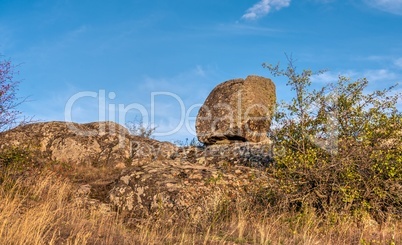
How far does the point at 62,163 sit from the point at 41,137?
9.72ft


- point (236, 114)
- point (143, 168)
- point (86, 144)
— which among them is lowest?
point (143, 168)

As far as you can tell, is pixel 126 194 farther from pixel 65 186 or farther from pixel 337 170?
pixel 337 170

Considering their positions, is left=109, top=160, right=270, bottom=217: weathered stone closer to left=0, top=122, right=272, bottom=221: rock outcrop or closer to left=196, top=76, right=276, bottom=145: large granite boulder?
left=0, top=122, right=272, bottom=221: rock outcrop

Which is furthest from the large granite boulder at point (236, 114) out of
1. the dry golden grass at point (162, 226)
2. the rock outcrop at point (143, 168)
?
the dry golden grass at point (162, 226)

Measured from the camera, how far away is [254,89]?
63.3ft

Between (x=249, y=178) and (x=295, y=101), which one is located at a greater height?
(x=295, y=101)

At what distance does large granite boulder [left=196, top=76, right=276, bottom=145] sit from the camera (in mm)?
18391

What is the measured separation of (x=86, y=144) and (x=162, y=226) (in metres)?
10.1

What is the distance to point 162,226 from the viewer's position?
10203 mm

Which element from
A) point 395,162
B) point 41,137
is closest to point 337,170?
point 395,162

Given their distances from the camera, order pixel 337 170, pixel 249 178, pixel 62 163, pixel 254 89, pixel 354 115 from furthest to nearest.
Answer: pixel 254 89 → pixel 62 163 → pixel 249 178 → pixel 354 115 → pixel 337 170

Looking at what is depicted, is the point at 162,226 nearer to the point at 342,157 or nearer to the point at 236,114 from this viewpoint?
the point at 342,157

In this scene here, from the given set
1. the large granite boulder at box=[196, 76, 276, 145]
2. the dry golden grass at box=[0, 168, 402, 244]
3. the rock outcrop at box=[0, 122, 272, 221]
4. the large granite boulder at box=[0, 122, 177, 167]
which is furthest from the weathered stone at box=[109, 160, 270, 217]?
the large granite boulder at box=[0, 122, 177, 167]

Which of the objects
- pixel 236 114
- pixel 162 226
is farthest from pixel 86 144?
pixel 162 226
